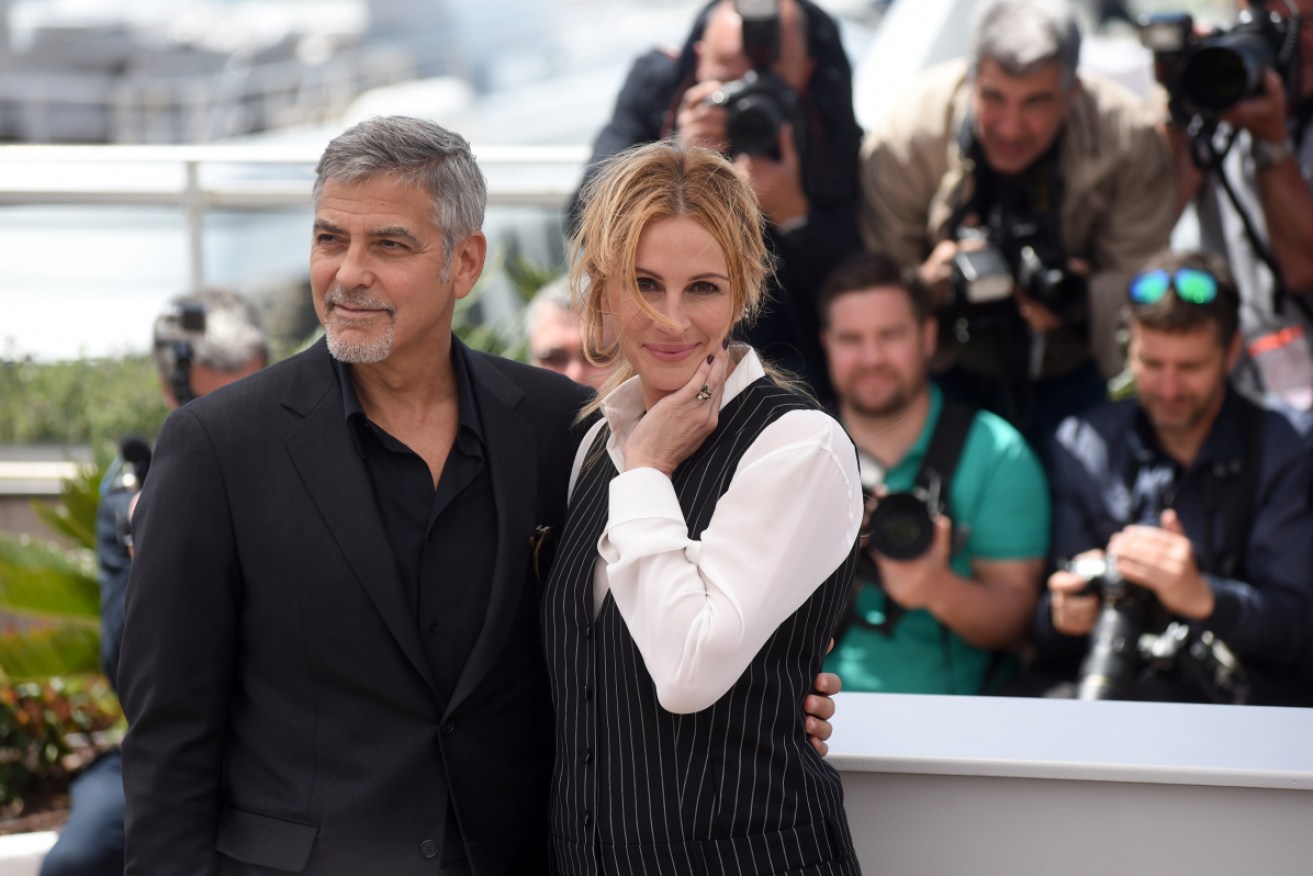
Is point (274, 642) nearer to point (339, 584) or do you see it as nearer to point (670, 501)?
point (339, 584)

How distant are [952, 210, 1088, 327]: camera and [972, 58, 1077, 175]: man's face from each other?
0.55 feet

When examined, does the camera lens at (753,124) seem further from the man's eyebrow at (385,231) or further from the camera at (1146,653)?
the man's eyebrow at (385,231)

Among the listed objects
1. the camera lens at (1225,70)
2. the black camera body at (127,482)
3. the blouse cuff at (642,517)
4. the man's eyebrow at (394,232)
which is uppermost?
the camera lens at (1225,70)

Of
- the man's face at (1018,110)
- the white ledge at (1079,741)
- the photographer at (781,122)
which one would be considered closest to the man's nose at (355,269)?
the white ledge at (1079,741)

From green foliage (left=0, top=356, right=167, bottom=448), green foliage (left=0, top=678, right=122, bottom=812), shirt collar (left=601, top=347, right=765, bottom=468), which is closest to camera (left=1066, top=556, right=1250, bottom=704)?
shirt collar (left=601, top=347, right=765, bottom=468)

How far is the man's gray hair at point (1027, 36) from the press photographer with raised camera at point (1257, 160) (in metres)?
0.20

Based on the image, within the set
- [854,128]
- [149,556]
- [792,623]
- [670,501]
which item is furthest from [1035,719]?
[854,128]

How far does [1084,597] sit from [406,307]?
6.55 ft

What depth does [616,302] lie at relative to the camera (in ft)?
7.36

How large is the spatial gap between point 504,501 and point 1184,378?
214 centimetres

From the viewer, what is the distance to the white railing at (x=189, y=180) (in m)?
5.92

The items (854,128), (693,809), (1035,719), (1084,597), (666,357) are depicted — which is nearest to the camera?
(693,809)

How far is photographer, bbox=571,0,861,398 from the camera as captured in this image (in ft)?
13.2

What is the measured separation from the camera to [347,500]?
2221 millimetres
